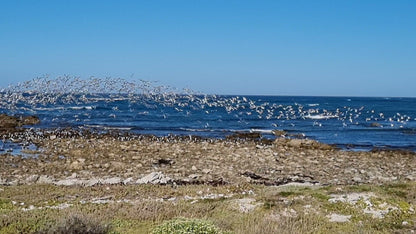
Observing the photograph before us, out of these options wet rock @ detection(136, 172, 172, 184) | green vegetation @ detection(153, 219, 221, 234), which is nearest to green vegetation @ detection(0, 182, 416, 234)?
green vegetation @ detection(153, 219, 221, 234)

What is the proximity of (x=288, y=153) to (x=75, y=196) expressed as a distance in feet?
59.7

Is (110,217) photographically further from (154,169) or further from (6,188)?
Answer: (154,169)

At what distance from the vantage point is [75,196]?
47.6 ft

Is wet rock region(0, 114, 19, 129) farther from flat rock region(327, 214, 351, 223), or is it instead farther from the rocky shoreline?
flat rock region(327, 214, 351, 223)

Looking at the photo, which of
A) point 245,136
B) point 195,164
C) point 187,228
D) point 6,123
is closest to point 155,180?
point 195,164

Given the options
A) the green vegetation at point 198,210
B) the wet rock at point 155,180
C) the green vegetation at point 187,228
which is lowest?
the wet rock at point 155,180

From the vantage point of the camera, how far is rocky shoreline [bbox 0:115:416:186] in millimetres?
19625

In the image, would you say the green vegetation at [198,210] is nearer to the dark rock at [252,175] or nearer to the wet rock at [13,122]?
the dark rock at [252,175]

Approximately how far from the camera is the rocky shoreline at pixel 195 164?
19625 mm

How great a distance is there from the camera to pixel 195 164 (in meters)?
23.7

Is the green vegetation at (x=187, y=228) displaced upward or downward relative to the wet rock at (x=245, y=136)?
upward

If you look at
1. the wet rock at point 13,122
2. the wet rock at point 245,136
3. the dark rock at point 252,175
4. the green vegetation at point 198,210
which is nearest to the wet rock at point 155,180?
the green vegetation at point 198,210

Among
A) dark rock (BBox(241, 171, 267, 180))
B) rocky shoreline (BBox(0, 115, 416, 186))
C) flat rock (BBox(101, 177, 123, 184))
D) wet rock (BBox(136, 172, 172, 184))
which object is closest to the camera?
wet rock (BBox(136, 172, 172, 184))

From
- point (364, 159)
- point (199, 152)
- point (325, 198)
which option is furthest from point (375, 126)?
point (325, 198)
